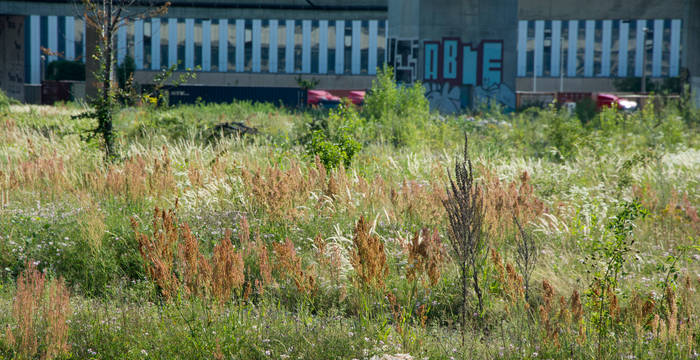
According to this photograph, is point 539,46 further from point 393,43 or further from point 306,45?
point 393,43

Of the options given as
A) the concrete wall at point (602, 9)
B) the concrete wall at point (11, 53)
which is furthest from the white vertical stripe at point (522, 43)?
the concrete wall at point (11, 53)

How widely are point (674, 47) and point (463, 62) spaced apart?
4048 centimetres

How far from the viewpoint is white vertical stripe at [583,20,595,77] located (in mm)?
64938

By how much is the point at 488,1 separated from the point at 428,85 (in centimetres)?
469

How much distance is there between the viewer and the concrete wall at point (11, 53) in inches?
1671

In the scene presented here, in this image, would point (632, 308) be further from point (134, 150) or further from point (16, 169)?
point (134, 150)

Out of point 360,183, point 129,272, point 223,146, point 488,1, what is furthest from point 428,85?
point 129,272

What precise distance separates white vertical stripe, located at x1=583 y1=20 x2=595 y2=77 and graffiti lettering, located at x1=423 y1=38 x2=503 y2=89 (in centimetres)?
3622

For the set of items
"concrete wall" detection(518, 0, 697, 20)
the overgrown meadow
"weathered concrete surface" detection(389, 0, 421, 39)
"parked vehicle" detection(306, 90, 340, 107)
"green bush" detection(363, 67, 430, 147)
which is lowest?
the overgrown meadow

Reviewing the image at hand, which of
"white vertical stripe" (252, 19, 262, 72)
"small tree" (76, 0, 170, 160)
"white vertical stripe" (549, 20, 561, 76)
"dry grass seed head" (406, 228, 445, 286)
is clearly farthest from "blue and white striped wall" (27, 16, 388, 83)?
"dry grass seed head" (406, 228, 445, 286)

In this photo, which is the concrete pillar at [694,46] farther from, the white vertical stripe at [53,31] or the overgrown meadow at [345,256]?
the white vertical stripe at [53,31]

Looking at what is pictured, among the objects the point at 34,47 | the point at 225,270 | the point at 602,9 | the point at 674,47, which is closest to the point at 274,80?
the point at 34,47

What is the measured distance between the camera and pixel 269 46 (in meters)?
59.3

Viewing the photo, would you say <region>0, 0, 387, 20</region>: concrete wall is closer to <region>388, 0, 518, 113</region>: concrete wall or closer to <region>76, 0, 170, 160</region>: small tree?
<region>388, 0, 518, 113</region>: concrete wall
